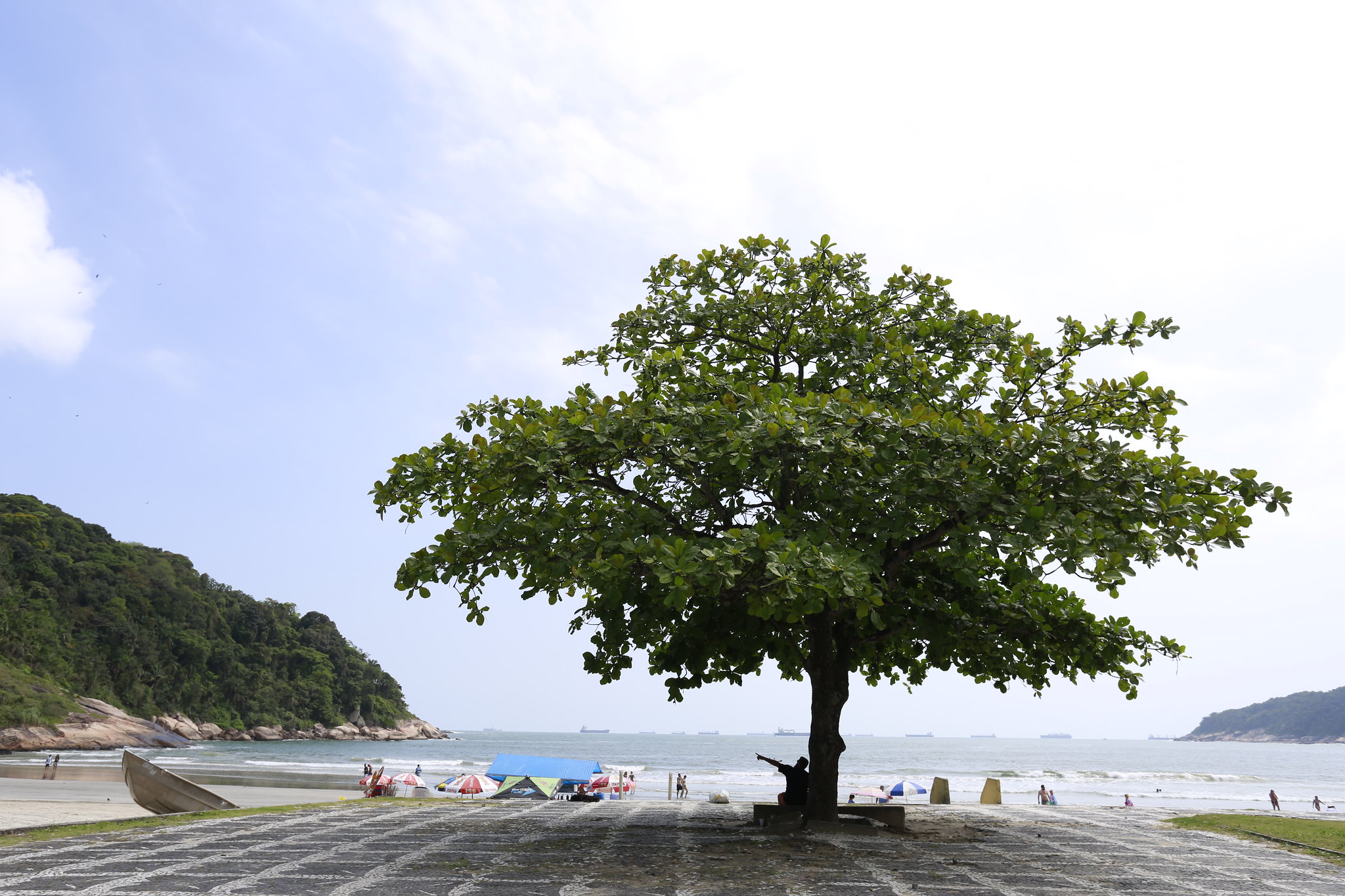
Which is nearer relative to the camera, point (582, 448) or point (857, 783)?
point (582, 448)

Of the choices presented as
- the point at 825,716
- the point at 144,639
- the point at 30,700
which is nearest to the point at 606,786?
the point at 825,716

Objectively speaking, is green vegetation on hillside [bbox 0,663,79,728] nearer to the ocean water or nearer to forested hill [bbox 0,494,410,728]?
forested hill [bbox 0,494,410,728]

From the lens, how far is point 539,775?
1494 inches

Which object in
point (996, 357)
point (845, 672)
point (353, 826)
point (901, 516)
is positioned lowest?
point (353, 826)

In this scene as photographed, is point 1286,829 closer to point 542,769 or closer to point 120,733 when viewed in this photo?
point 542,769

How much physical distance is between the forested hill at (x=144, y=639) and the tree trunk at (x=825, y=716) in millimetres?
76811

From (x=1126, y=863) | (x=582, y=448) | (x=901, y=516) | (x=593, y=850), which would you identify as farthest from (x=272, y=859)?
(x=1126, y=863)

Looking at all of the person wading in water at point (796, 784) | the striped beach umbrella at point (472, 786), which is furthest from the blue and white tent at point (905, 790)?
the person wading in water at point (796, 784)

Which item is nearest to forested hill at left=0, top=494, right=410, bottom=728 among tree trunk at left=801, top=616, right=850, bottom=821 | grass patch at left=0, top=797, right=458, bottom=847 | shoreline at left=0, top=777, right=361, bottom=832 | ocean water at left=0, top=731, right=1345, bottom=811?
ocean water at left=0, top=731, right=1345, bottom=811

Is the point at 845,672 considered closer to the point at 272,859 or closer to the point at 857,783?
the point at 272,859

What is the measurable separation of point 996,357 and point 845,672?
535 centimetres

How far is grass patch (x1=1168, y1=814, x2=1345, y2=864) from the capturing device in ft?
37.2

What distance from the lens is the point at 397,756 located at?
9431 centimetres

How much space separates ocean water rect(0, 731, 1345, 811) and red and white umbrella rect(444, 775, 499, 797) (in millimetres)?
13179
